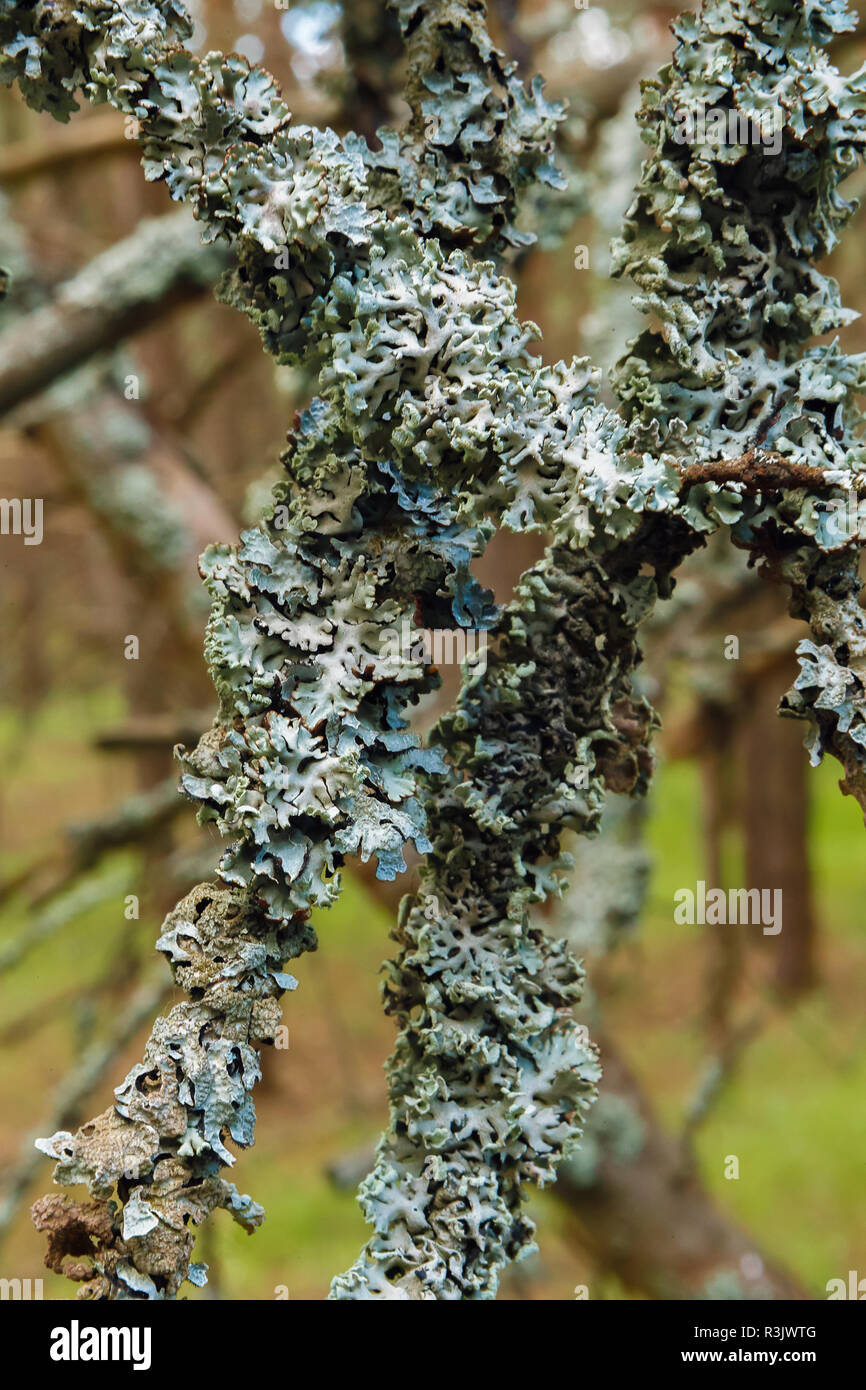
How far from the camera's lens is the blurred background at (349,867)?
6.39ft

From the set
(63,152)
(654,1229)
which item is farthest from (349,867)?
(63,152)

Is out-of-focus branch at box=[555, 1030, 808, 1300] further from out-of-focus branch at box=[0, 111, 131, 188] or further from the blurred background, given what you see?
out-of-focus branch at box=[0, 111, 131, 188]

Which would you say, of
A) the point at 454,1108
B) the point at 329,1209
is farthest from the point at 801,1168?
the point at 454,1108

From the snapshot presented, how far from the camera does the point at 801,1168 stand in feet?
14.2

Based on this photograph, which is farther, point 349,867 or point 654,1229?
point 654,1229

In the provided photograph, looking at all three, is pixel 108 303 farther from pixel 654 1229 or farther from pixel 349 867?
pixel 654 1229

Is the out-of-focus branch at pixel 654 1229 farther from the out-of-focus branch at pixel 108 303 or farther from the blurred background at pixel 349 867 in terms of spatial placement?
the out-of-focus branch at pixel 108 303

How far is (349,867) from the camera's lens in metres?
1.21

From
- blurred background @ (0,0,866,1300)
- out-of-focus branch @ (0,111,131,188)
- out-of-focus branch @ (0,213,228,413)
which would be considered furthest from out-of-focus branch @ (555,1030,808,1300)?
out-of-focus branch @ (0,111,131,188)

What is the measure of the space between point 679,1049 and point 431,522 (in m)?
5.20

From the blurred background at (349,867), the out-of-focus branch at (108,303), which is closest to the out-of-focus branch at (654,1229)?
the blurred background at (349,867)

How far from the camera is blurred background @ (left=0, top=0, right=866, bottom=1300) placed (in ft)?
6.39
